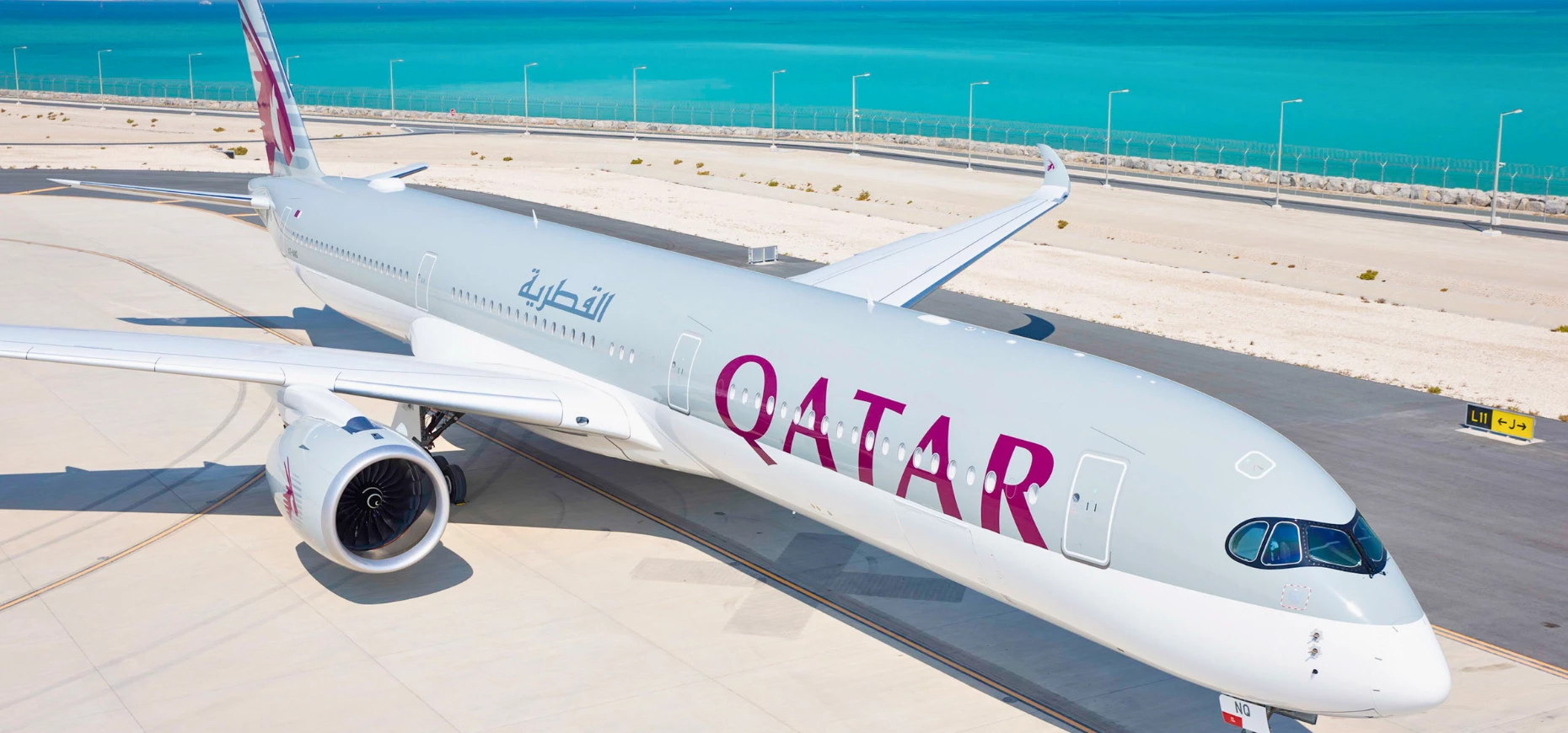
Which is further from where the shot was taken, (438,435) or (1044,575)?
(438,435)

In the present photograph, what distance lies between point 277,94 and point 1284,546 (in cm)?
3159

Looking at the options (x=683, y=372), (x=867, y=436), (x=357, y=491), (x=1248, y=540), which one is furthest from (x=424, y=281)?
(x=1248, y=540)

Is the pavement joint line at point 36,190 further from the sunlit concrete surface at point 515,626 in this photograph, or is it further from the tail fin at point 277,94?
the sunlit concrete surface at point 515,626

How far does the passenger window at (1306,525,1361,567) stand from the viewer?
14344 millimetres

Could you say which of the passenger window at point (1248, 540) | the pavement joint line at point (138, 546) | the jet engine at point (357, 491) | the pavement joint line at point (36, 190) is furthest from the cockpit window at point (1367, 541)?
the pavement joint line at point (36, 190)

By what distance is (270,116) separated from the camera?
37562 millimetres

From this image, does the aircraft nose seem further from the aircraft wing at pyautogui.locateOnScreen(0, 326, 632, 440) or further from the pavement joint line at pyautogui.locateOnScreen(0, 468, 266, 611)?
the pavement joint line at pyautogui.locateOnScreen(0, 468, 266, 611)

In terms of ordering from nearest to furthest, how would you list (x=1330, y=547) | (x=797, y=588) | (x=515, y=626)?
(x=1330, y=547)
(x=515, y=626)
(x=797, y=588)

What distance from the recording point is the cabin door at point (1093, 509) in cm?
1549

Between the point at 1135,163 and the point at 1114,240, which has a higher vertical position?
the point at 1135,163

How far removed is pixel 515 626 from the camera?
2017cm

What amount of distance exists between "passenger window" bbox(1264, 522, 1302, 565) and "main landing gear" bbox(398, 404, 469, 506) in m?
15.7

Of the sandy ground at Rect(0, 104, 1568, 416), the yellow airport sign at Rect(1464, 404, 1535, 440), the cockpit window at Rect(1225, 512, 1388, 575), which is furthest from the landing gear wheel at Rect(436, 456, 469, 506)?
the sandy ground at Rect(0, 104, 1568, 416)

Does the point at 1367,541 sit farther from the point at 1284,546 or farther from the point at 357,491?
the point at 357,491
